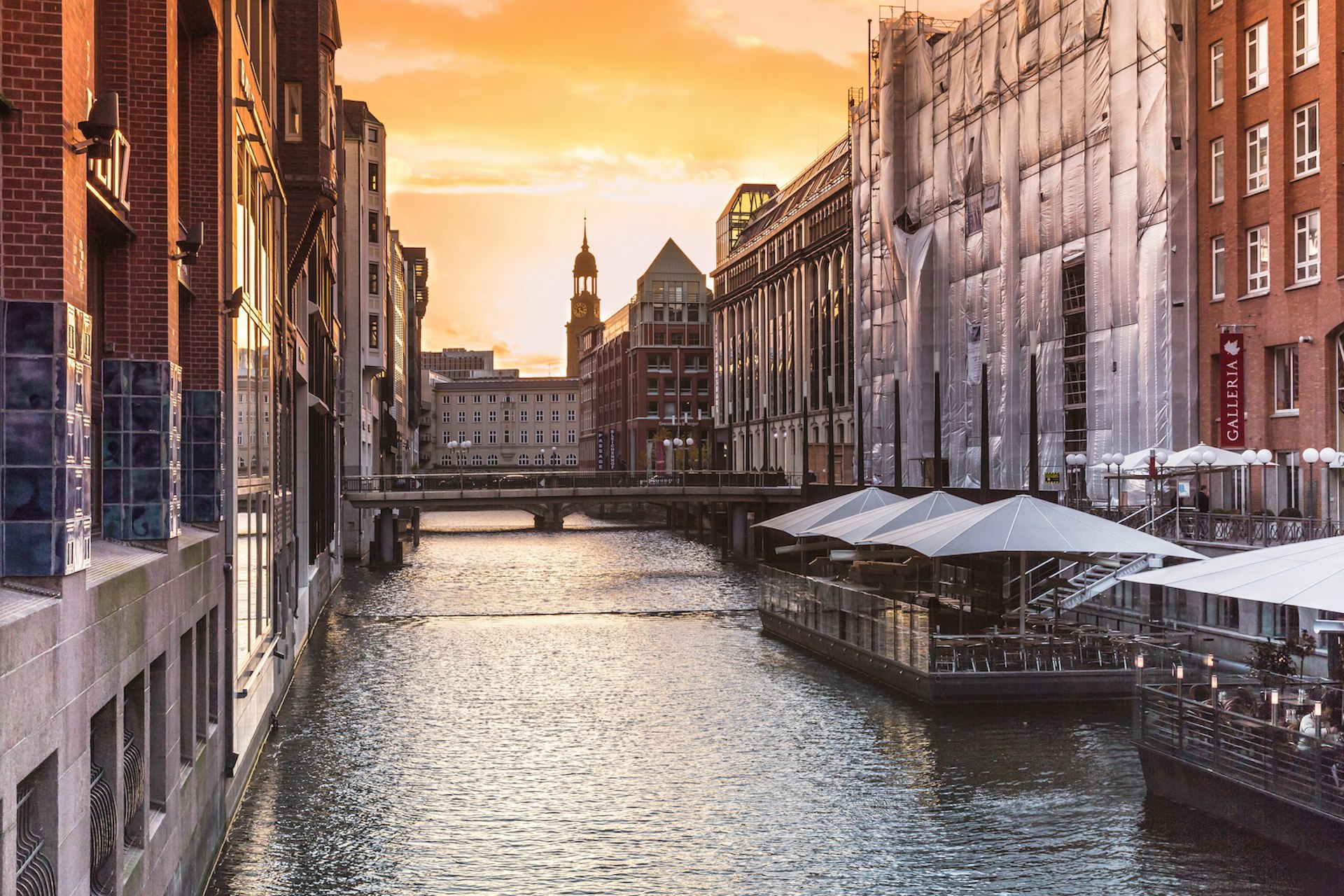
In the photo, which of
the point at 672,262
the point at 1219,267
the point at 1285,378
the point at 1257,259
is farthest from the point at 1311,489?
the point at 672,262

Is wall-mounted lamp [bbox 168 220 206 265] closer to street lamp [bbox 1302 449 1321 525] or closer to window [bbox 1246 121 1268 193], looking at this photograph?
street lamp [bbox 1302 449 1321 525]

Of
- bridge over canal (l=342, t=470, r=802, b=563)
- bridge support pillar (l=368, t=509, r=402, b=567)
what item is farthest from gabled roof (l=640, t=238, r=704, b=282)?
bridge support pillar (l=368, t=509, r=402, b=567)

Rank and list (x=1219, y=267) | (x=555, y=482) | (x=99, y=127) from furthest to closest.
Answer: (x=555, y=482) → (x=1219, y=267) → (x=99, y=127)

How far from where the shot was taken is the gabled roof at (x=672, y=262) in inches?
6043

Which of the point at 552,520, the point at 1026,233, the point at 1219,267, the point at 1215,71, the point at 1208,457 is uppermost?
the point at 1215,71

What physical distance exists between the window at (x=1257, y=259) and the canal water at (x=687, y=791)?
17.6m

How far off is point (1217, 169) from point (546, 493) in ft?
140

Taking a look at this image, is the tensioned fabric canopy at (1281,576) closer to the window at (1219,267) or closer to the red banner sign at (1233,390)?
the red banner sign at (1233,390)

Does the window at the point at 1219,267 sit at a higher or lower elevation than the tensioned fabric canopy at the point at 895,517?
higher

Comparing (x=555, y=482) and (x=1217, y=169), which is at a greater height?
(x=1217, y=169)

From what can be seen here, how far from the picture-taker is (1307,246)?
3834 centimetres

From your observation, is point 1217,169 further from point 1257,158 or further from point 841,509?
point 841,509

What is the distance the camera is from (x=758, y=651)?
37.1 meters

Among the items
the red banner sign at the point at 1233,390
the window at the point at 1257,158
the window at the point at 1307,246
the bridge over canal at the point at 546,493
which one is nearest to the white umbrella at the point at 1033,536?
the window at the point at 1307,246
